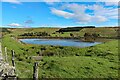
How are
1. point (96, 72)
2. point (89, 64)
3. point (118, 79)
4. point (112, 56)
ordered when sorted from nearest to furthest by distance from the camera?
point (118, 79) < point (96, 72) < point (89, 64) < point (112, 56)

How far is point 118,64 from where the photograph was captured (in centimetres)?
2856

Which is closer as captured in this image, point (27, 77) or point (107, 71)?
point (27, 77)

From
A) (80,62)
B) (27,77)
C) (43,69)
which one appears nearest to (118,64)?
(80,62)

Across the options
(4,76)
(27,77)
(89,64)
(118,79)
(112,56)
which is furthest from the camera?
(112,56)

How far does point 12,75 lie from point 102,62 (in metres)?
18.6

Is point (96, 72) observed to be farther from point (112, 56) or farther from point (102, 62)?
point (112, 56)

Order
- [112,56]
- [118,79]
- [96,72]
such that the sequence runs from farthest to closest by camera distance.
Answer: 1. [112,56]
2. [96,72]
3. [118,79]

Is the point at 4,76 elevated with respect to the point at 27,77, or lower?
elevated

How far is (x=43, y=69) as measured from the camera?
84.9 ft

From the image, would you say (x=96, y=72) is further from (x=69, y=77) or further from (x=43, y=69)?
(x=43, y=69)

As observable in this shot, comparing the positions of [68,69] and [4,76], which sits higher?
[4,76]

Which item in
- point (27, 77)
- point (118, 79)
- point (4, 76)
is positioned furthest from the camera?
point (118, 79)

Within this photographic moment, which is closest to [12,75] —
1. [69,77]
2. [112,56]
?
[69,77]

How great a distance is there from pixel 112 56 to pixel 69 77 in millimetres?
11852
